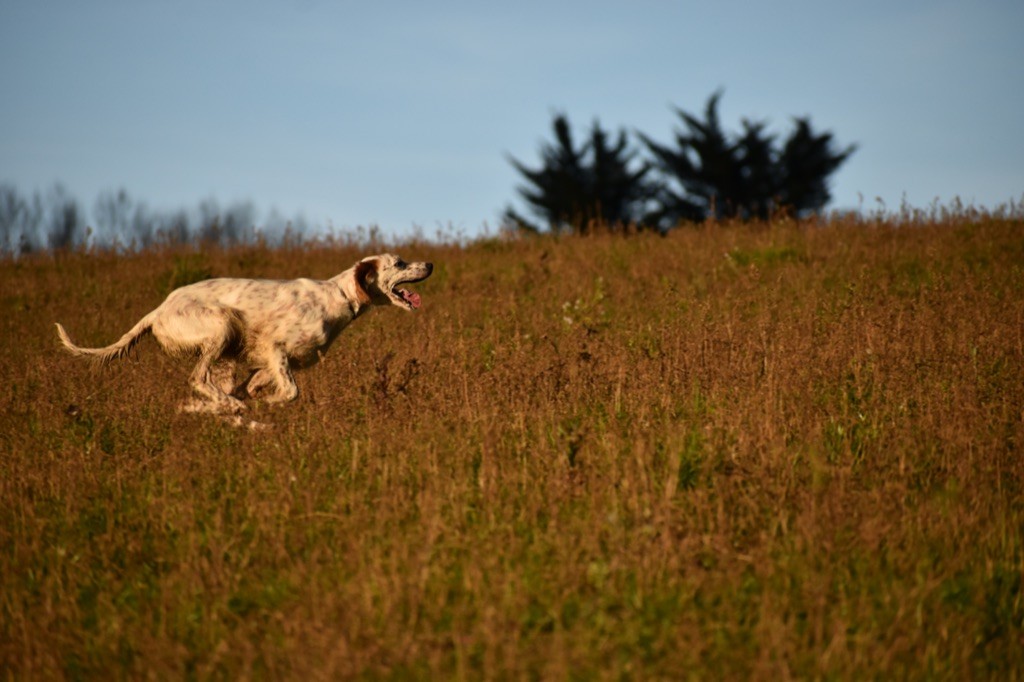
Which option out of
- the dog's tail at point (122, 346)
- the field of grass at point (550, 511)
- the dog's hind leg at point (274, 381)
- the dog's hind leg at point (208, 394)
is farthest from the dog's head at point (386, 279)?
the dog's tail at point (122, 346)

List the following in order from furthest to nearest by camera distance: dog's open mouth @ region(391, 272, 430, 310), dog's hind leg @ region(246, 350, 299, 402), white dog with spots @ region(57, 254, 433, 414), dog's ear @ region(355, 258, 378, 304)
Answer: dog's open mouth @ region(391, 272, 430, 310) → dog's ear @ region(355, 258, 378, 304) → white dog with spots @ region(57, 254, 433, 414) → dog's hind leg @ region(246, 350, 299, 402)

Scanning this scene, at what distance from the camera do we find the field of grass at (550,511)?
3.67m

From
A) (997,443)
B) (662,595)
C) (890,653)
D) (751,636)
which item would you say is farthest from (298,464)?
(997,443)

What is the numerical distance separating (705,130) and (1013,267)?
31.5 m

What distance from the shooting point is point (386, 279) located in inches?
299

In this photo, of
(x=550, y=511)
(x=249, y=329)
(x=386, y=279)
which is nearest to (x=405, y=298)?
(x=386, y=279)

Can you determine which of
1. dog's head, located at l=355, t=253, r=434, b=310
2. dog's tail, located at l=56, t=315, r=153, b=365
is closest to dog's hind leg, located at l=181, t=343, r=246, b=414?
dog's tail, located at l=56, t=315, r=153, b=365

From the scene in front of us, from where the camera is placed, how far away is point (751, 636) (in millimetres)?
3721

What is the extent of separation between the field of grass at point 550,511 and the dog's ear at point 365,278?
0.54m

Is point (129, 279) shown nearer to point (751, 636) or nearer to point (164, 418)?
point (164, 418)

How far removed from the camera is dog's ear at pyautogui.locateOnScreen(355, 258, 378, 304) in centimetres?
739

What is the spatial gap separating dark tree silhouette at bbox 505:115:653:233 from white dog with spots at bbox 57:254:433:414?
3335cm

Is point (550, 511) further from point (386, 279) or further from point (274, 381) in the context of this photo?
point (386, 279)

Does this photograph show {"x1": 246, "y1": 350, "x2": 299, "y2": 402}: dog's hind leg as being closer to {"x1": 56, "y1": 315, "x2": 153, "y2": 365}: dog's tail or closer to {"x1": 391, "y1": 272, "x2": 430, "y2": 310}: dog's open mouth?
{"x1": 56, "y1": 315, "x2": 153, "y2": 365}: dog's tail
